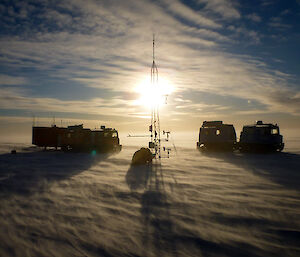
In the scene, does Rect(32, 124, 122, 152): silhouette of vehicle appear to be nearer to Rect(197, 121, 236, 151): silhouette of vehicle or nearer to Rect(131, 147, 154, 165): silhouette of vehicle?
Rect(131, 147, 154, 165): silhouette of vehicle

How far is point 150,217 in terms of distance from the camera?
6719mm

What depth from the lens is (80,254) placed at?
4.84 meters

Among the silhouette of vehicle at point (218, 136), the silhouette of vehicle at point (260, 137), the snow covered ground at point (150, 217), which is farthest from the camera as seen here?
the silhouette of vehicle at point (218, 136)

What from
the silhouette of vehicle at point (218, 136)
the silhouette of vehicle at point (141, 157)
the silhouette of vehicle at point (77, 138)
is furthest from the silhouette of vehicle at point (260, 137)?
the silhouette of vehicle at point (77, 138)

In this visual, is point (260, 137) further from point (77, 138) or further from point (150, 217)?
point (77, 138)

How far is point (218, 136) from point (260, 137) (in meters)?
4.35

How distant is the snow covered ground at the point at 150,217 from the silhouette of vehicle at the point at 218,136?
13748 mm

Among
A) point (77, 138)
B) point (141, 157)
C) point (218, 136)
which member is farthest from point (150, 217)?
point (77, 138)

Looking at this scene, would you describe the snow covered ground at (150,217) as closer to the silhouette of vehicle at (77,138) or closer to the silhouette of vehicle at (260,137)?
the silhouette of vehicle at (260,137)

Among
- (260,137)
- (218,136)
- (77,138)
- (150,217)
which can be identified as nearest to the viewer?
(150,217)

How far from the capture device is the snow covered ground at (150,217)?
5094 millimetres

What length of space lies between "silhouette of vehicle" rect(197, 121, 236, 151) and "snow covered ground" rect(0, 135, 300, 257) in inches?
541

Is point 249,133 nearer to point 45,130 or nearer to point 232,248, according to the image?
point 232,248

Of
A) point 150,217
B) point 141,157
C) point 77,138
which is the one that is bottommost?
point 150,217
